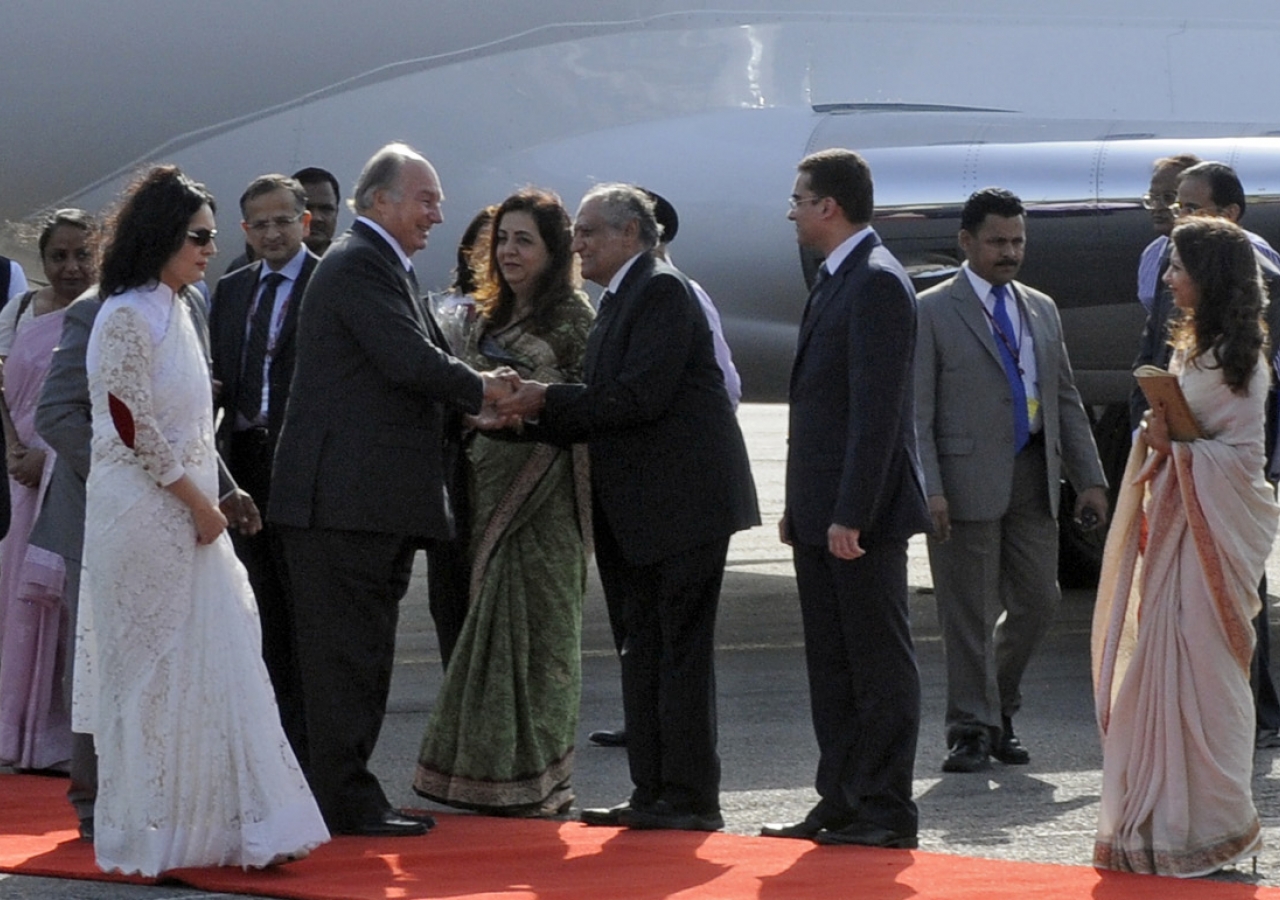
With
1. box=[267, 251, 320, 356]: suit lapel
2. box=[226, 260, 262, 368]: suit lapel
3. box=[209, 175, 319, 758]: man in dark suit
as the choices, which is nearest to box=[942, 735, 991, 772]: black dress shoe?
box=[209, 175, 319, 758]: man in dark suit

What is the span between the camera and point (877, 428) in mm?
5145

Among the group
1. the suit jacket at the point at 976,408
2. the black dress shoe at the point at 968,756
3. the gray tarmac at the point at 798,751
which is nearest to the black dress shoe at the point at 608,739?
the gray tarmac at the point at 798,751

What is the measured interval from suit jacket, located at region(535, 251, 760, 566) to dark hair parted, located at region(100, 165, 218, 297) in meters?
1.07

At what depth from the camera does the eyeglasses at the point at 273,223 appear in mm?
6285

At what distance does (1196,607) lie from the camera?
4.96 meters

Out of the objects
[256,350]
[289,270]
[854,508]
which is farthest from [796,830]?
[289,270]

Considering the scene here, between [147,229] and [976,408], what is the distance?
8.63ft

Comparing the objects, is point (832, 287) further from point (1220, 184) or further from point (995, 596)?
point (1220, 184)

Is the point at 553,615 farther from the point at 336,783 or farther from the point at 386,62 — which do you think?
the point at 386,62

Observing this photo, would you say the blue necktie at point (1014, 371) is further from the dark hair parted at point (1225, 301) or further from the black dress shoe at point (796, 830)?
the black dress shoe at point (796, 830)

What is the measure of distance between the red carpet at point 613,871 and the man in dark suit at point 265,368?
0.95 meters

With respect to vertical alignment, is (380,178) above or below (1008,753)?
above

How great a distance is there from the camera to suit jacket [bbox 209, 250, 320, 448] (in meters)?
6.14

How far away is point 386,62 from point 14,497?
2.96 meters
